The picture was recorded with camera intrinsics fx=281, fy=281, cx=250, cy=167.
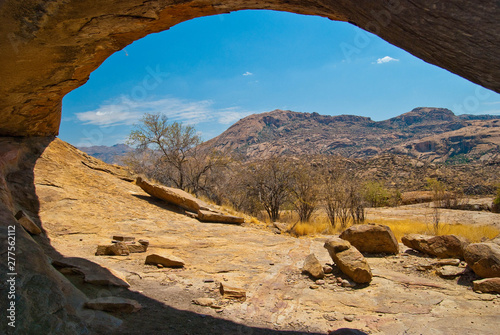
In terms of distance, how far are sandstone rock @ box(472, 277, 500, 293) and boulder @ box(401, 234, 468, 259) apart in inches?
52.3

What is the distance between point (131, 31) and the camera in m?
3.79

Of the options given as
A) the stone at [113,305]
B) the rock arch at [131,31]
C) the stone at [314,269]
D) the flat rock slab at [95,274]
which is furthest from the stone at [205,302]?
the rock arch at [131,31]

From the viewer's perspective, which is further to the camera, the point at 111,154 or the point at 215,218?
the point at 111,154

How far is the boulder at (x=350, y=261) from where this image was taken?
4469 mm

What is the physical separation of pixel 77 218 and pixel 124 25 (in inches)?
189

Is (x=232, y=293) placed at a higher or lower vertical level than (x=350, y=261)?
lower

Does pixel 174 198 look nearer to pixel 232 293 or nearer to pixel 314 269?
pixel 314 269

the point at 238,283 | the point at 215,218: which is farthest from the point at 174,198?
the point at 238,283

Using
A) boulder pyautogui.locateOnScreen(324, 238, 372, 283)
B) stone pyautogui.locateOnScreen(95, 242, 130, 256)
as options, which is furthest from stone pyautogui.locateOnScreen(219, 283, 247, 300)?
stone pyautogui.locateOnScreen(95, 242, 130, 256)

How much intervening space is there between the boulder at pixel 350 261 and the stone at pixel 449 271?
4.49 feet

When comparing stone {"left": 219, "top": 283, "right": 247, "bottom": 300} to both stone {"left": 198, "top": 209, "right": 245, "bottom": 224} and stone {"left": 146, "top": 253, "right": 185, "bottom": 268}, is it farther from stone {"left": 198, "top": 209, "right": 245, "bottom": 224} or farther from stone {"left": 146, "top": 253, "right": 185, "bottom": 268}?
stone {"left": 198, "top": 209, "right": 245, "bottom": 224}

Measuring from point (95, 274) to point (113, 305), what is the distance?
0.91m

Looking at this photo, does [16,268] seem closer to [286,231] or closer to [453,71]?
[453,71]

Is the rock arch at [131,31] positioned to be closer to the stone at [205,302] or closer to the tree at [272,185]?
the stone at [205,302]
